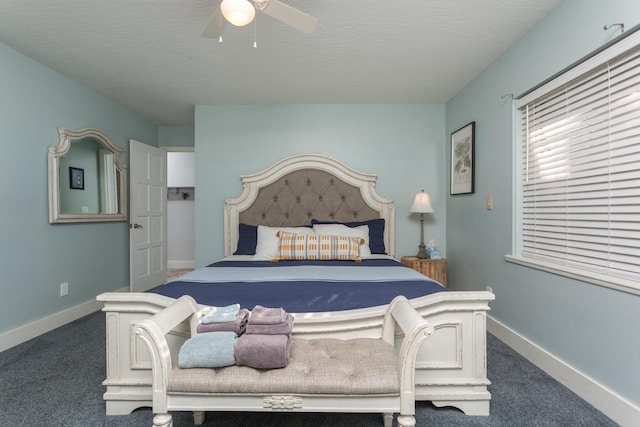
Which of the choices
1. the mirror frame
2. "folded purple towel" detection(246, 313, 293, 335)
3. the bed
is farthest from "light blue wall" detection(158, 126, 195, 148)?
"folded purple towel" detection(246, 313, 293, 335)

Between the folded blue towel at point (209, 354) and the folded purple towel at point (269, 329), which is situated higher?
the folded purple towel at point (269, 329)

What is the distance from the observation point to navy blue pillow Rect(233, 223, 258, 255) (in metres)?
3.46

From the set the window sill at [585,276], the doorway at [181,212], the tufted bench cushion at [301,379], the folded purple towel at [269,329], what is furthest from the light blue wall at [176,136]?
the window sill at [585,276]

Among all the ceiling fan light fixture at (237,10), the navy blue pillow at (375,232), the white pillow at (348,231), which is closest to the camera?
the ceiling fan light fixture at (237,10)

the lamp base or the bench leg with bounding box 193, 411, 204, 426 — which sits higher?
the lamp base

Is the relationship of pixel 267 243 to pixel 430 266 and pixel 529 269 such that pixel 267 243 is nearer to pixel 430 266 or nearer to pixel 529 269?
pixel 430 266

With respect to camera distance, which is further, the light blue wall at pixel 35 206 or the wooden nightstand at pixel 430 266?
the wooden nightstand at pixel 430 266

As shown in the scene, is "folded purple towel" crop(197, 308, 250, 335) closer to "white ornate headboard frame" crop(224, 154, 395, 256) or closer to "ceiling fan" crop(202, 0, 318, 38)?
"ceiling fan" crop(202, 0, 318, 38)

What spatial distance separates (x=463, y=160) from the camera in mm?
3529

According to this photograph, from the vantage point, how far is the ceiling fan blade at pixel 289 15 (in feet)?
5.85

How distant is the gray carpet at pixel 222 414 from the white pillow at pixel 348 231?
1.35 meters

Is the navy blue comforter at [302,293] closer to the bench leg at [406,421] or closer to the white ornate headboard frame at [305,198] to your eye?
the bench leg at [406,421]

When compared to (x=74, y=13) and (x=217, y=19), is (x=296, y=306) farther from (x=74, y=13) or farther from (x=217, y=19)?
(x=74, y=13)

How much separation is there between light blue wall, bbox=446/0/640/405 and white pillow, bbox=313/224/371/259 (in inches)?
42.1
